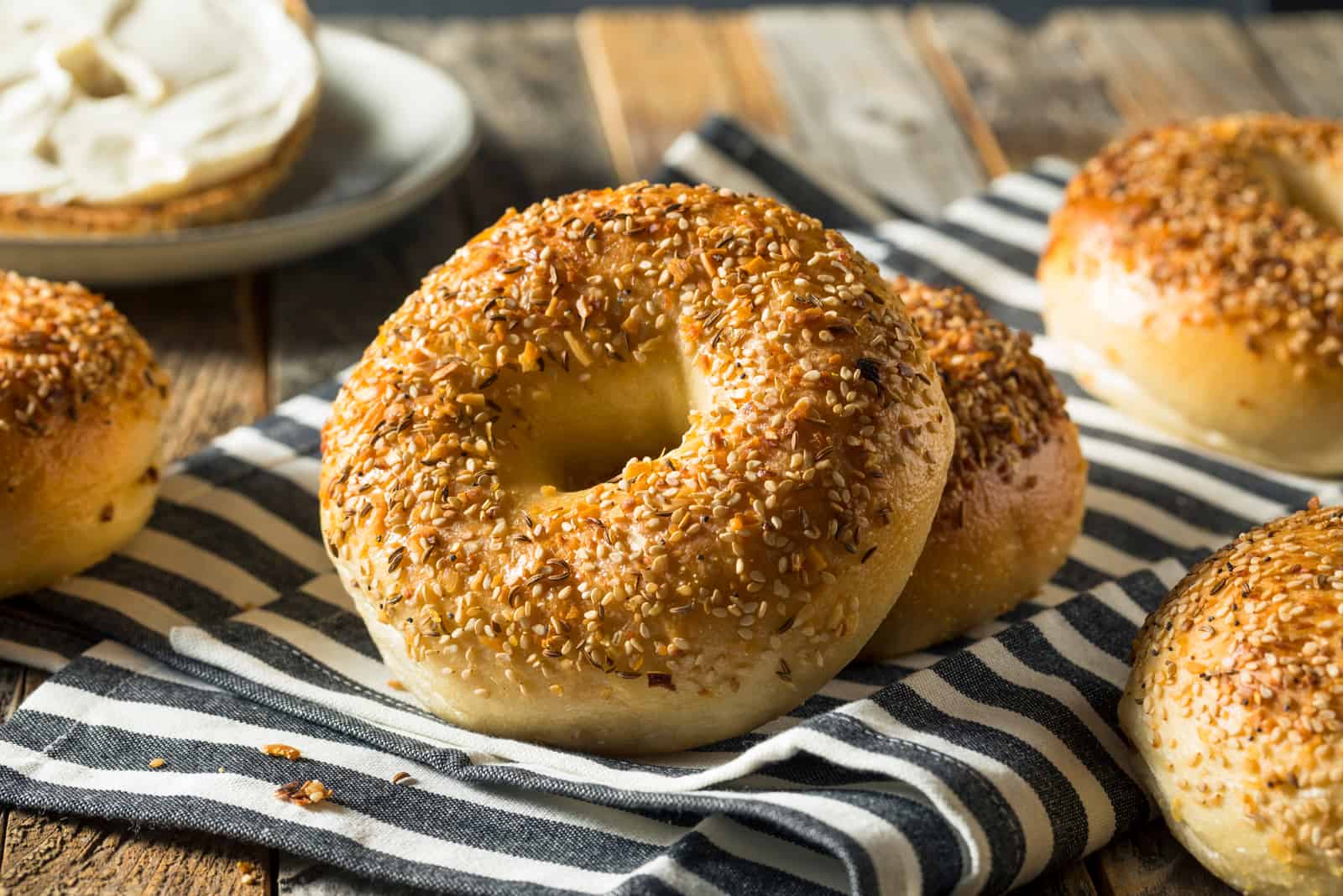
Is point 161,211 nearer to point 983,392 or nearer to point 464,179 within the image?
point 464,179

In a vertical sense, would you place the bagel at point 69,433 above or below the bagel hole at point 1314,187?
below

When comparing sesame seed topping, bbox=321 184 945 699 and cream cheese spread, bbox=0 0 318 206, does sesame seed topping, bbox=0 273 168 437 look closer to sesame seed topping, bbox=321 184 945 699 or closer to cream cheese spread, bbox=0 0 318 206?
sesame seed topping, bbox=321 184 945 699

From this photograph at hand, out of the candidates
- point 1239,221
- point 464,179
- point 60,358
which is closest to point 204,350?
point 60,358

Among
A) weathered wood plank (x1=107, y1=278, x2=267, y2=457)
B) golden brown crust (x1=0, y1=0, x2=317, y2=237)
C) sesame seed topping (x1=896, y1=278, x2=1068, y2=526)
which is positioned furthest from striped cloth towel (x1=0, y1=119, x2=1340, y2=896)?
golden brown crust (x1=0, y1=0, x2=317, y2=237)

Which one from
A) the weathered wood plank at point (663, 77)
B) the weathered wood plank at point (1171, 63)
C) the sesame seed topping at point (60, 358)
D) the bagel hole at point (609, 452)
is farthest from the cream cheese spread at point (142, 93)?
the weathered wood plank at point (1171, 63)

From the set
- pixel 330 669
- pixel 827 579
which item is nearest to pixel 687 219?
pixel 827 579

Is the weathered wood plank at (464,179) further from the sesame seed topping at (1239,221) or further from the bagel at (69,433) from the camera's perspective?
the sesame seed topping at (1239,221)
